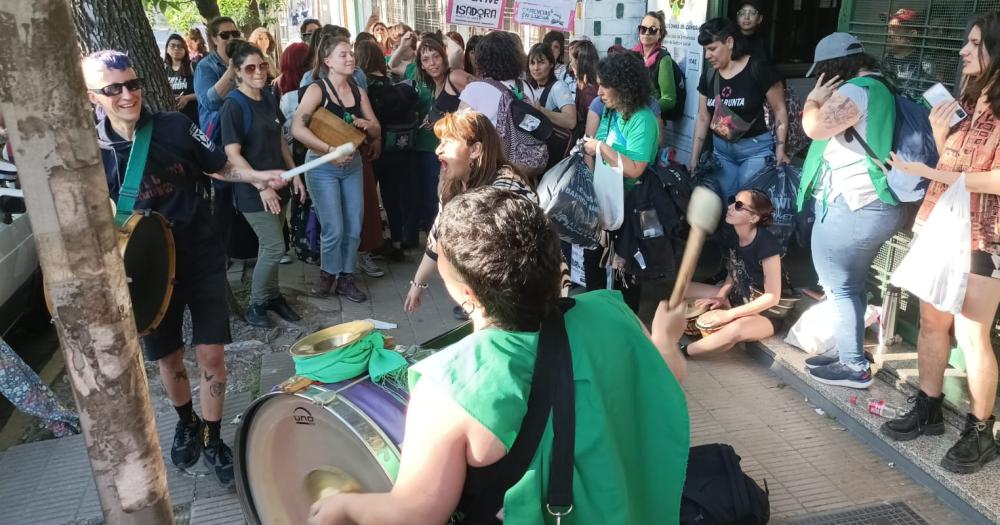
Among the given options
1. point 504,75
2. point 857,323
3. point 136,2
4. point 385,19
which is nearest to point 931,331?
point 857,323

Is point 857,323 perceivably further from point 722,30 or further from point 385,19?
point 385,19

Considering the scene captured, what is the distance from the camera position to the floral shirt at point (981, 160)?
3137 mm

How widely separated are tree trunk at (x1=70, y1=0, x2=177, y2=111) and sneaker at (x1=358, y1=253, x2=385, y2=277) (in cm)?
188

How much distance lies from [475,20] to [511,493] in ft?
20.1

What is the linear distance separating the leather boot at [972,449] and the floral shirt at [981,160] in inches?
30.1

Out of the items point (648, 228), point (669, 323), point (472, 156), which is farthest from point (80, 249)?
point (648, 228)

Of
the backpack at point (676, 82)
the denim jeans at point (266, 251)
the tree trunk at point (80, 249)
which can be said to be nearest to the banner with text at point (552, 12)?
the backpack at point (676, 82)

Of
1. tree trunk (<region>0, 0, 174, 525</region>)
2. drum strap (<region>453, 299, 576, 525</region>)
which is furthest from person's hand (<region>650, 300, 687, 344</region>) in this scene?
tree trunk (<region>0, 0, 174, 525</region>)

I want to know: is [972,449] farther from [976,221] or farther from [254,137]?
[254,137]

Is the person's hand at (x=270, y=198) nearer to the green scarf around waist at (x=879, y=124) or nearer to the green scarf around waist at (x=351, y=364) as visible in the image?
the green scarf around waist at (x=351, y=364)

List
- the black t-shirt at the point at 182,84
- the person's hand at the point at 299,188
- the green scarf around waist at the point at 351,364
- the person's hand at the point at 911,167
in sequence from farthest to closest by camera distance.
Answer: the black t-shirt at the point at 182,84 → the person's hand at the point at 299,188 → the person's hand at the point at 911,167 → the green scarf around waist at the point at 351,364

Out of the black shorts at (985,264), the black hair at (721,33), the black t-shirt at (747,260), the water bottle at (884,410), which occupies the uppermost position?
the black hair at (721,33)

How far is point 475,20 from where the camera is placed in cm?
713

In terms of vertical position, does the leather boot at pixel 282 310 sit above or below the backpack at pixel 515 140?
below
